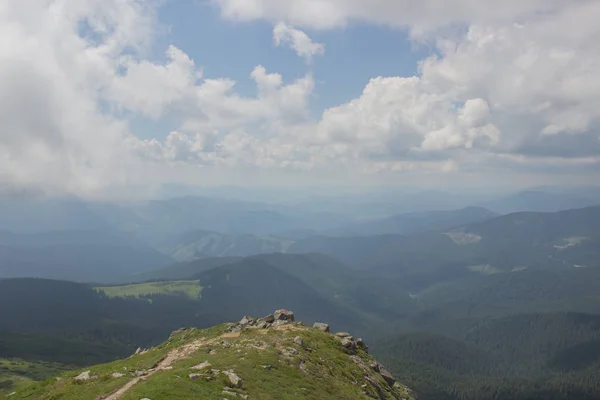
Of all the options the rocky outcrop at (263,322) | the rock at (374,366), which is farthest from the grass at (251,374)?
the rocky outcrop at (263,322)

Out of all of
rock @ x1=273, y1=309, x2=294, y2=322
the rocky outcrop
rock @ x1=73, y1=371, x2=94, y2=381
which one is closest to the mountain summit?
rock @ x1=73, y1=371, x2=94, y2=381

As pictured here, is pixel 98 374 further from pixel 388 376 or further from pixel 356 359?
pixel 388 376

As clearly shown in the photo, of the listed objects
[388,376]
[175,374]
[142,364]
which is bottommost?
[388,376]

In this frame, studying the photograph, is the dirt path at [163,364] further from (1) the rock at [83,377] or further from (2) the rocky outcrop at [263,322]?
(2) the rocky outcrop at [263,322]

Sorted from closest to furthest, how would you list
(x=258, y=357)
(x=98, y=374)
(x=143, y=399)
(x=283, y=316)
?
(x=143, y=399) < (x=98, y=374) < (x=258, y=357) < (x=283, y=316)

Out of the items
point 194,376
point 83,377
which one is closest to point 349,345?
point 194,376

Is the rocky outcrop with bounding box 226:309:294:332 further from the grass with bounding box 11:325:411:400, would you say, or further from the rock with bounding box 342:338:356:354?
the rock with bounding box 342:338:356:354

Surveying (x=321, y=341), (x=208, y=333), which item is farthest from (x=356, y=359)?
(x=208, y=333)
